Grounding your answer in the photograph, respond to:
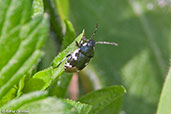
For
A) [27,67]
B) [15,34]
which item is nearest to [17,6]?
[15,34]

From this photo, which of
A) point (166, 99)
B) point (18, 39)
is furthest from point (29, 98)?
point (166, 99)

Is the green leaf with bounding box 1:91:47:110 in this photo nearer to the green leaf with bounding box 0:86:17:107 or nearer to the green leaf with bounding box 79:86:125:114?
the green leaf with bounding box 0:86:17:107

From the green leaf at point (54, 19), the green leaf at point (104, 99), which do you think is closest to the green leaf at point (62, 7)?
the green leaf at point (54, 19)

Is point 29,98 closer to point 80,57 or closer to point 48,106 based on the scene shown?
point 48,106

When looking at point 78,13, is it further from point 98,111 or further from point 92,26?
point 98,111

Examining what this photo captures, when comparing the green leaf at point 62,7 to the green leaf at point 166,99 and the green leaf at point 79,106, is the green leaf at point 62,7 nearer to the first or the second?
the green leaf at point 166,99
